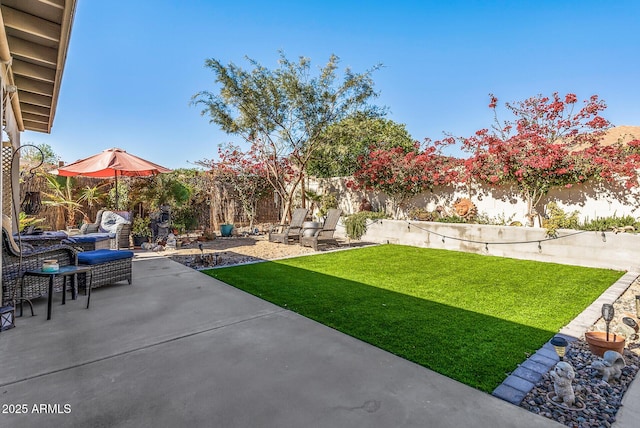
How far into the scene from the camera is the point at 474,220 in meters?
9.70

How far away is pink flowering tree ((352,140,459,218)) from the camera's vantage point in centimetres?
1027

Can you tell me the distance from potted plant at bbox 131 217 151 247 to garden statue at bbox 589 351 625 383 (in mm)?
10308

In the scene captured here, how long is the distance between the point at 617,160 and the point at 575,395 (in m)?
7.62

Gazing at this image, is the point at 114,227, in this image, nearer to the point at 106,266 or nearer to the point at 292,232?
the point at 106,266

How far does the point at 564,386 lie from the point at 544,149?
7.27 meters

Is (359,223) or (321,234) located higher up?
(359,223)

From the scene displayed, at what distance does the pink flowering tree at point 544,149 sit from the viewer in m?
7.64

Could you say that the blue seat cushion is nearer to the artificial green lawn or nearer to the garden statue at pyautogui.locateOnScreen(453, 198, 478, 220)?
the artificial green lawn

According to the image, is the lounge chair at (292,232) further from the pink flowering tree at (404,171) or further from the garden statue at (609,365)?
the garden statue at (609,365)

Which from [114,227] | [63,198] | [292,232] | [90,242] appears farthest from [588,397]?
[63,198]

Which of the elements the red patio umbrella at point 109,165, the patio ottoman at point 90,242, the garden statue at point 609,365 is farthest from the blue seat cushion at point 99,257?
the garden statue at point 609,365

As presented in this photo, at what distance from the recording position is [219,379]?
8.11 feet

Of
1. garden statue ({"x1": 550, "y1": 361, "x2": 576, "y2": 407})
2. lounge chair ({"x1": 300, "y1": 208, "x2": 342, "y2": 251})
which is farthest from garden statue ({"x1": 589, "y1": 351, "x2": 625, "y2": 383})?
lounge chair ({"x1": 300, "y1": 208, "x2": 342, "y2": 251})

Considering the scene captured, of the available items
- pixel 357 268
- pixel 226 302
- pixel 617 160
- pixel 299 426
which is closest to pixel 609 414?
pixel 299 426
